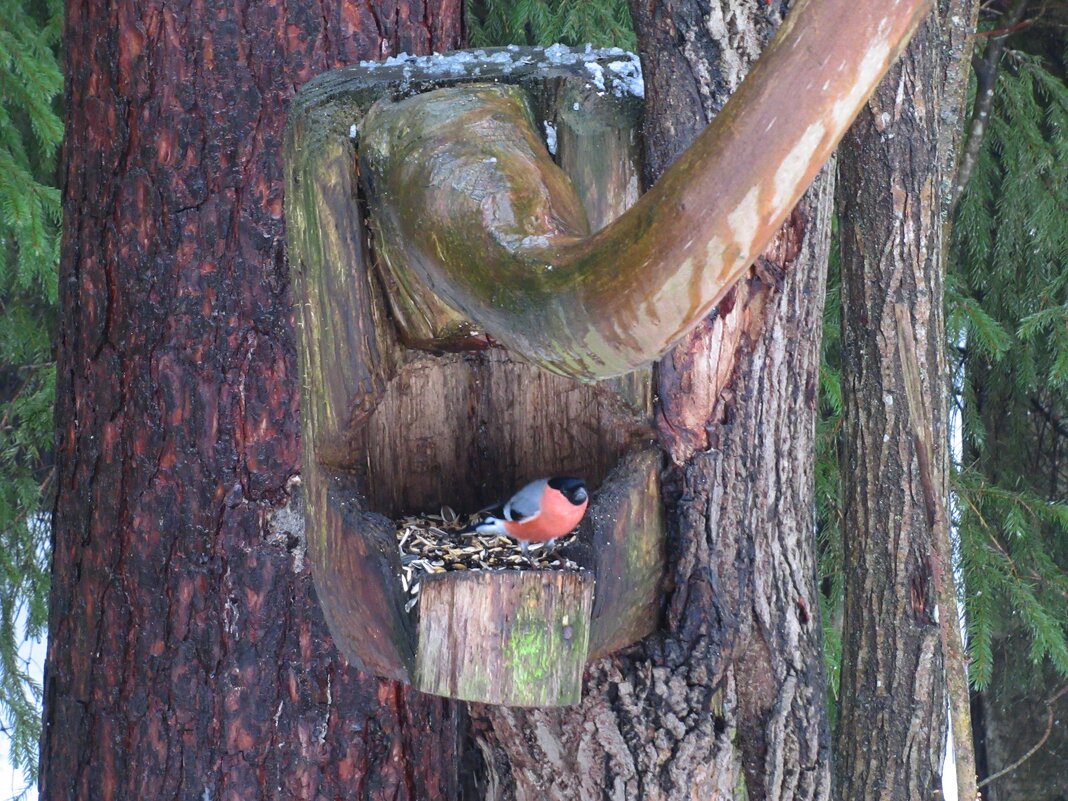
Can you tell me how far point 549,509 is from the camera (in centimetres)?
142

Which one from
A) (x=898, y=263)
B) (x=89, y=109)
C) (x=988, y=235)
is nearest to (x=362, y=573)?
(x=89, y=109)

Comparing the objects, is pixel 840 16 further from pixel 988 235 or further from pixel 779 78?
pixel 988 235

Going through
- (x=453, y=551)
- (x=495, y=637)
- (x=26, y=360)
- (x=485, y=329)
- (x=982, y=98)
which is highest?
(x=982, y=98)

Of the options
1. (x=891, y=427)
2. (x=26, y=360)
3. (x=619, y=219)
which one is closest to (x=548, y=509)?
(x=619, y=219)

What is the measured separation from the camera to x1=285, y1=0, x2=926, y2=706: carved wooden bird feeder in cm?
111

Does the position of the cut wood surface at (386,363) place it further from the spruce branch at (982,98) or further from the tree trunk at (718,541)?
the spruce branch at (982,98)

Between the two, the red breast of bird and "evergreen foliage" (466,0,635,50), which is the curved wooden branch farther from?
"evergreen foliage" (466,0,635,50)

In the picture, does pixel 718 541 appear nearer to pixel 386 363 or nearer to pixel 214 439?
pixel 386 363

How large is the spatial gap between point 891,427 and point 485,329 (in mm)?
1160

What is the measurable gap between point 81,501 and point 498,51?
40.9 inches

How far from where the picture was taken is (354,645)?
4.89 feet

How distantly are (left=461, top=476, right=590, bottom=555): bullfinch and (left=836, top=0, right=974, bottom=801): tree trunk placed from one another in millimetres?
919

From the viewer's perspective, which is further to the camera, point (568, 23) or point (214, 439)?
point (568, 23)

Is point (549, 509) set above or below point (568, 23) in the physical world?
below
